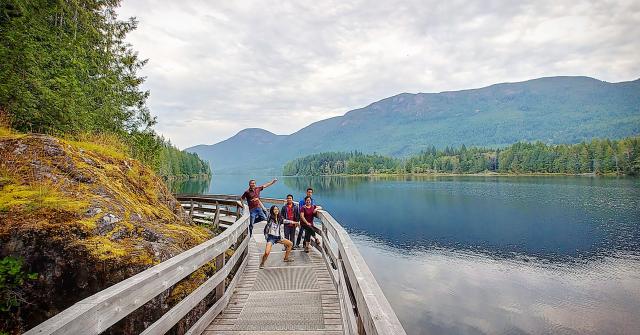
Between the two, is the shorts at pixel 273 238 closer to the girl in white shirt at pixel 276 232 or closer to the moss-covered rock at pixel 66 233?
the girl in white shirt at pixel 276 232

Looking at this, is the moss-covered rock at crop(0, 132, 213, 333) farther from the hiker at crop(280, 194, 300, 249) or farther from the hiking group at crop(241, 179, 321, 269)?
the hiker at crop(280, 194, 300, 249)

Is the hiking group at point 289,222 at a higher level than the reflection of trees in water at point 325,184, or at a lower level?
higher

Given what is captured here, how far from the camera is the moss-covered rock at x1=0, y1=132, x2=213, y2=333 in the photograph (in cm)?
406

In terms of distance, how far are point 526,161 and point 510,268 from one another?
430ft

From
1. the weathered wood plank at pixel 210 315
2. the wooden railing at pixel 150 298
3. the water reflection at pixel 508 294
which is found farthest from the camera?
the water reflection at pixel 508 294

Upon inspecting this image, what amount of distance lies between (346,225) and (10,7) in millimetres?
30355

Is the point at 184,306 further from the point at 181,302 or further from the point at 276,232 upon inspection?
the point at 276,232

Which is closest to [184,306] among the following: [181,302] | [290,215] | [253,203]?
[181,302]

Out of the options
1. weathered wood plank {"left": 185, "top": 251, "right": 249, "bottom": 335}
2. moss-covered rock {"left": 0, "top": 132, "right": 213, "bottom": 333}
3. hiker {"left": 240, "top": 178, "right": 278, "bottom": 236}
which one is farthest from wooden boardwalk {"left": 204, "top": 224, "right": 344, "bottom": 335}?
hiker {"left": 240, "top": 178, "right": 278, "bottom": 236}

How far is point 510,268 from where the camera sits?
21.1m

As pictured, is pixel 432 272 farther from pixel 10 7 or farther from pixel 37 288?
pixel 10 7

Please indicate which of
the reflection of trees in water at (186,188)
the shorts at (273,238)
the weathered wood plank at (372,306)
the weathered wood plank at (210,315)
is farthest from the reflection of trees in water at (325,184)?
the weathered wood plank at (372,306)

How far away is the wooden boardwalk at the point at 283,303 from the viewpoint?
15.3 feet

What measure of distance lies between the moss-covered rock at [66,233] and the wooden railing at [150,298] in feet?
1.53
